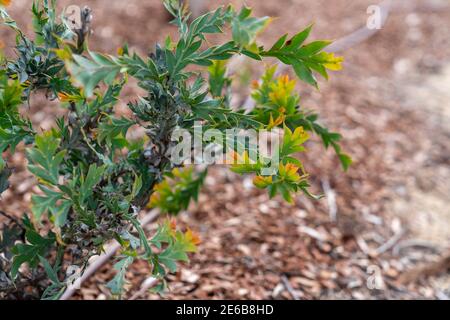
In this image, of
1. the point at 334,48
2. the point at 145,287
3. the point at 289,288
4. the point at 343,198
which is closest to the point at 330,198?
the point at 343,198

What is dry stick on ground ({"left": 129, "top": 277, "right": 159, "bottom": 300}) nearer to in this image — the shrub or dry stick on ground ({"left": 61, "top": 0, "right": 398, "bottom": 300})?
dry stick on ground ({"left": 61, "top": 0, "right": 398, "bottom": 300})

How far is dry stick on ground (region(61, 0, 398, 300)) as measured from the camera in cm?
202

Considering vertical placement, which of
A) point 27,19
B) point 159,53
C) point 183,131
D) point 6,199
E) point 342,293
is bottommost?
point 342,293

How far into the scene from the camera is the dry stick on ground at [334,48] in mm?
2021

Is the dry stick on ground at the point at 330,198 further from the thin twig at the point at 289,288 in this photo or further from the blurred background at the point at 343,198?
the thin twig at the point at 289,288

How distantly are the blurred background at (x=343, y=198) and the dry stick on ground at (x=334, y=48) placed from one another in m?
0.10

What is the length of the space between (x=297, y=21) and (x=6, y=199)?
10.7ft

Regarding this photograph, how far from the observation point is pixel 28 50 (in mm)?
1632

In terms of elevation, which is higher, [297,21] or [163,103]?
[297,21]

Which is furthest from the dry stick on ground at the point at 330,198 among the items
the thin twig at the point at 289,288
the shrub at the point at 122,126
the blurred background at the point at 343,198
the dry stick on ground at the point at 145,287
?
the shrub at the point at 122,126

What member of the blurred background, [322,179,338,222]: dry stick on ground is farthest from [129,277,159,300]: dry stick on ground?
[322,179,338,222]: dry stick on ground

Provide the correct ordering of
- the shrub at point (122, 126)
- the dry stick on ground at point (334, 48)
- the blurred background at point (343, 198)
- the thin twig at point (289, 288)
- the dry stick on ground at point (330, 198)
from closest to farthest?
the shrub at point (122, 126) < the dry stick on ground at point (334, 48) < the thin twig at point (289, 288) < the blurred background at point (343, 198) < the dry stick on ground at point (330, 198)
